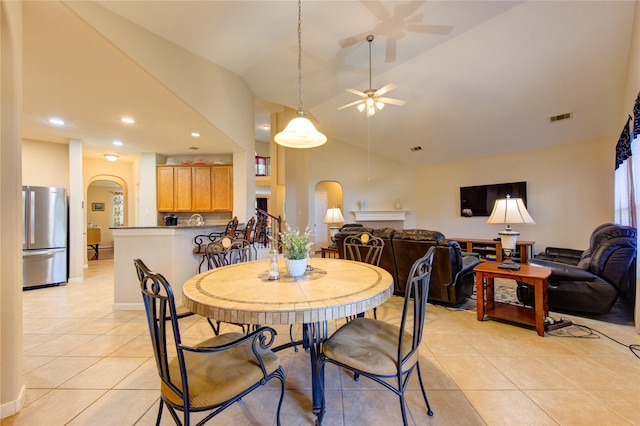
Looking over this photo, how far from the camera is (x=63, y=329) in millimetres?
2732

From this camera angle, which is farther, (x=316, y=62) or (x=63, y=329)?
(x=316, y=62)

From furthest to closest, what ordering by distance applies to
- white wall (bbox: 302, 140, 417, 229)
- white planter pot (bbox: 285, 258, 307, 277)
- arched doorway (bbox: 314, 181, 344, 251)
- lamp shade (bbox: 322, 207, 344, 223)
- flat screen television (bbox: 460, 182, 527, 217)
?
arched doorway (bbox: 314, 181, 344, 251) < white wall (bbox: 302, 140, 417, 229) < lamp shade (bbox: 322, 207, 344, 223) < flat screen television (bbox: 460, 182, 527, 217) < white planter pot (bbox: 285, 258, 307, 277)

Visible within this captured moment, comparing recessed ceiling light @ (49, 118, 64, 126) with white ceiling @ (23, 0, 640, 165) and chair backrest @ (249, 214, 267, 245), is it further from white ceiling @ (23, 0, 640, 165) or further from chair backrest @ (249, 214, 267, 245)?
chair backrest @ (249, 214, 267, 245)

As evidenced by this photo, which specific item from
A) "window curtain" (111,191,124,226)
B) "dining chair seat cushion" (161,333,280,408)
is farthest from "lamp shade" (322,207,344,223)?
"window curtain" (111,191,124,226)

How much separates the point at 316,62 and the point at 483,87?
2874 millimetres

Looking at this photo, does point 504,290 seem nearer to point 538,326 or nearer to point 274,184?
point 538,326

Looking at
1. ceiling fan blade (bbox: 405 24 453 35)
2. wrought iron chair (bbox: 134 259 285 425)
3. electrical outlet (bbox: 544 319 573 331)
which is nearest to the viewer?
wrought iron chair (bbox: 134 259 285 425)

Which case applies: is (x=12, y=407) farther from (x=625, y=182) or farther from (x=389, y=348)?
(x=625, y=182)

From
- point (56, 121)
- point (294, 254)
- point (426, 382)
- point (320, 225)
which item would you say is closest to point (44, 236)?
point (56, 121)

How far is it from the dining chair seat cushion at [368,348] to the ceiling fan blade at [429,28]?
393 cm

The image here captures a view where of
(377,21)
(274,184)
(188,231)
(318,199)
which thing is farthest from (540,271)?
(274,184)

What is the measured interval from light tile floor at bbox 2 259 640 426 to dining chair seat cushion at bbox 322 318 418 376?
0.42 m

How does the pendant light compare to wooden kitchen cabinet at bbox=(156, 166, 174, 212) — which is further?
wooden kitchen cabinet at bbox=(156, 166, 174, 212)

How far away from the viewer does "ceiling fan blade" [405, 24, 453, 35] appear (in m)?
3.61
